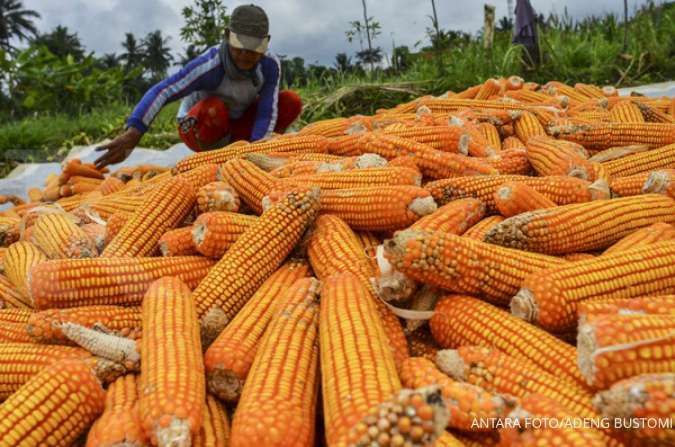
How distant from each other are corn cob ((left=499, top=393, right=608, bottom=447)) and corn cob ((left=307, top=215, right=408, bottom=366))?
21.1 inches

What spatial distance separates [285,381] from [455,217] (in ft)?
4.02

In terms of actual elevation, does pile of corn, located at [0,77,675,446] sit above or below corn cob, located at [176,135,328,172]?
below

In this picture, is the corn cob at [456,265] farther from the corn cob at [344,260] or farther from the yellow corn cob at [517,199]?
the yellow corn cob at [517,199]

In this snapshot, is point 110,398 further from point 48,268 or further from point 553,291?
point 553,291

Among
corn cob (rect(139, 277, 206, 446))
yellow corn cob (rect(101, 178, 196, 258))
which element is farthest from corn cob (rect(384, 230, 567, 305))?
yellow corn cob (rect(101, 178, 196, 258))

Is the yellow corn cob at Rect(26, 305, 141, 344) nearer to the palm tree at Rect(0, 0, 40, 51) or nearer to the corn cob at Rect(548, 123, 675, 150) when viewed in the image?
the corn cob at Rect(548, 123, 675, 150)

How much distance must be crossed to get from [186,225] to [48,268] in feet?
2.81

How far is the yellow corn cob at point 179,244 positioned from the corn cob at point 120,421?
0.89 metres

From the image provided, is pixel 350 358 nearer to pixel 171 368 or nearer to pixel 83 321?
pixel 171 368

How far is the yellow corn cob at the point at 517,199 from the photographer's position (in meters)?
2.47

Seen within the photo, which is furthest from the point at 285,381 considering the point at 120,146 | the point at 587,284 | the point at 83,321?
the point at 120,146

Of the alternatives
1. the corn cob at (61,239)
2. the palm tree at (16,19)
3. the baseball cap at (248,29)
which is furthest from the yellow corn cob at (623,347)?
the palm tree at (16,19)

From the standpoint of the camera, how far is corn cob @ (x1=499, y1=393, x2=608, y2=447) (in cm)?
124

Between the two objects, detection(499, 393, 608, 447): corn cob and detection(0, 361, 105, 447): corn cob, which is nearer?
detection(499, 393, 608, 447): corn cob
